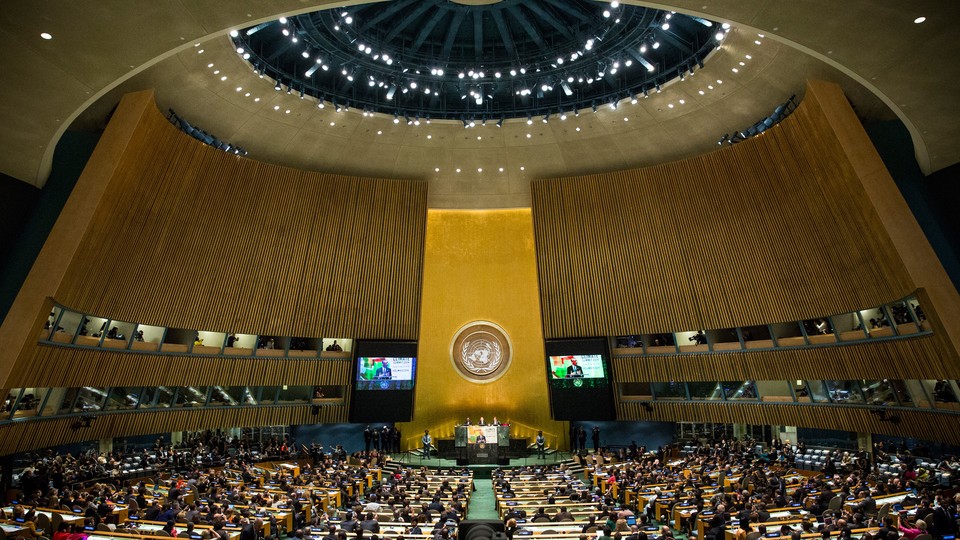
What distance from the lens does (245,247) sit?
1945 cm

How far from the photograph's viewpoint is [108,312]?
49.9 feet

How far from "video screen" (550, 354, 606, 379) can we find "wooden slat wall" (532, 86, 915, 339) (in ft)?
3.25

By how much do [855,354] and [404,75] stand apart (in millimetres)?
15510

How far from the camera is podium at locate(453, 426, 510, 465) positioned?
66.8ft

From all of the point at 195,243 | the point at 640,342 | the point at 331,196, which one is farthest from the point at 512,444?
the point at 195,243

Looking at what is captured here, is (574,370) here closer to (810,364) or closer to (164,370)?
(810,364)

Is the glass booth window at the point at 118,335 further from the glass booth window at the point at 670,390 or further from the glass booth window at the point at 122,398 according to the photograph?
the glass booth window at the point at 670,390

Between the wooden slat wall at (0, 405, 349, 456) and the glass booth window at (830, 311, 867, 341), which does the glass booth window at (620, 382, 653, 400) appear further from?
the wooden slat wall at (0, 405, 349, 456)

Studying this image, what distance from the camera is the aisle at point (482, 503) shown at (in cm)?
1402

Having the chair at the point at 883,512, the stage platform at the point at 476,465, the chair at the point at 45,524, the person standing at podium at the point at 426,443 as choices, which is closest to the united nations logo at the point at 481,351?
the person standing at podium at the point at 426,443

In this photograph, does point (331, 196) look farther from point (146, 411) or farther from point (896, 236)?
point (896, 236)

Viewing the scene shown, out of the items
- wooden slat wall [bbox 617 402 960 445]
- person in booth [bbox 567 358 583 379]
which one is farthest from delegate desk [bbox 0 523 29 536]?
wooden slat wall [bbox 617 402 960 445]

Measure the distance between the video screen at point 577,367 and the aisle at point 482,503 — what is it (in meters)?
4.91

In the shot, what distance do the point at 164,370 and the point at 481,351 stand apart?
1225 centimetres
